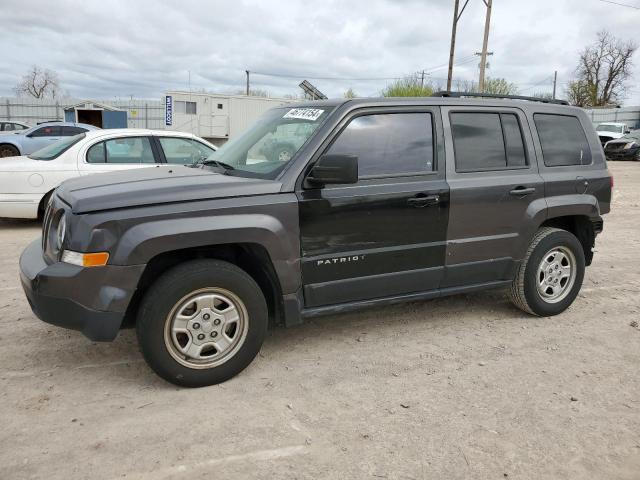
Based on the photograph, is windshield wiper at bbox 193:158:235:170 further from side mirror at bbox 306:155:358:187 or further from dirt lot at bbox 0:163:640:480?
dirt lot at bbox 0:163:640:480

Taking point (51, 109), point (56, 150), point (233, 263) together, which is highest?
point (51, 109)

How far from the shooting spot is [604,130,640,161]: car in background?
84.5 ft

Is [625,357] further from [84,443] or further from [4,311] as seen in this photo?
[4,311]

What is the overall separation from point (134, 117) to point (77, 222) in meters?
38.0

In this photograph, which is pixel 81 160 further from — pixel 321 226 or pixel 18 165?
pixel 321 226

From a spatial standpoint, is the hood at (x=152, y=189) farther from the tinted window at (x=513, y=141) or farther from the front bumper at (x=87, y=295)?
the tinted window at (x=513, y=141)

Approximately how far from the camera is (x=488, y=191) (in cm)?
422

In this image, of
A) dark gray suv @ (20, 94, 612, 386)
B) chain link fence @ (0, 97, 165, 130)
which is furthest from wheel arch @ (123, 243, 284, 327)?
chain link fence @ (0, 97, 165, 130)

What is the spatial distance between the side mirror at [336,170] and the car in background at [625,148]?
26708 millimetres

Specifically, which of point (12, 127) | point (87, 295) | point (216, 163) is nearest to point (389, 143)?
point (216, 163)

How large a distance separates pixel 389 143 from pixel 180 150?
5.25 metres

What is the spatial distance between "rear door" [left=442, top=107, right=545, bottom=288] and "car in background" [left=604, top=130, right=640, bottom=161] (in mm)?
25050

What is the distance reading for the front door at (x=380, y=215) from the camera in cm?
364

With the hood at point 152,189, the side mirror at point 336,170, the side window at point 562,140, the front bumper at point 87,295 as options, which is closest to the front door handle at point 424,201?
the side mirror at point 336,170
